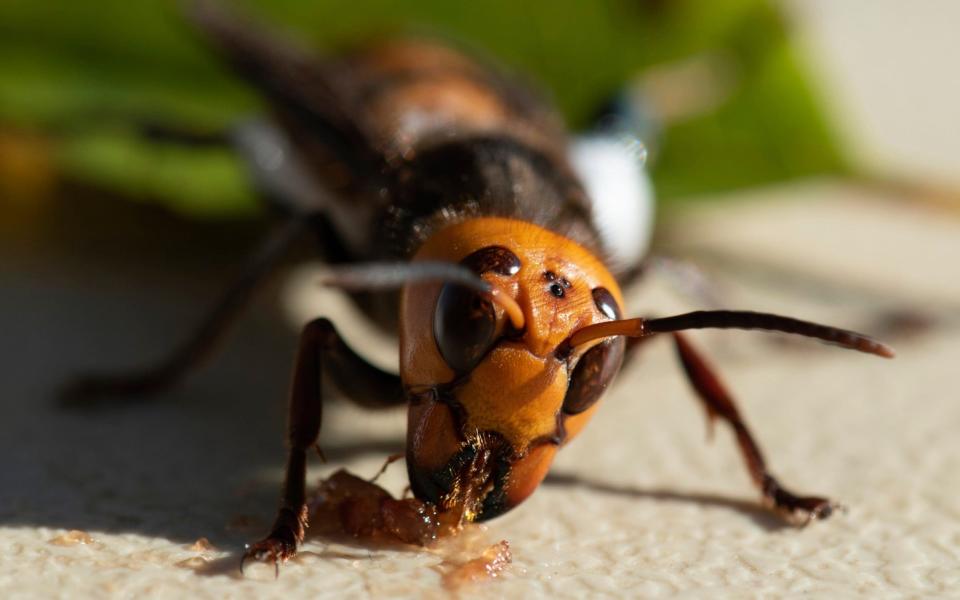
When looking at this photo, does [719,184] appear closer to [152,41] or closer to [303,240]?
[303,240]

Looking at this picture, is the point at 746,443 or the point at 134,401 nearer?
the point at 746,443

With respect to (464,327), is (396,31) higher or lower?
higher

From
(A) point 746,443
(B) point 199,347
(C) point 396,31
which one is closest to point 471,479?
(A) point 746,443

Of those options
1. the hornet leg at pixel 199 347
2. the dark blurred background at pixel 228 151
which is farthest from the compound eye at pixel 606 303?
the dark blurred background at pixel 228 151

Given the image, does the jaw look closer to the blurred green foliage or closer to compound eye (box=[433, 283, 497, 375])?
compound eye (box=[433, 283, 497, 375])

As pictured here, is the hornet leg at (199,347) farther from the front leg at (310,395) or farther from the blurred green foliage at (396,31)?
the blurred green foliage at (396,31)

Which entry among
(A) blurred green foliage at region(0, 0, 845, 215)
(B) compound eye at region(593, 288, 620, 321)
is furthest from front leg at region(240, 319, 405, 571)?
(A) blurred green foliage at region(0, 0, 845, 215)

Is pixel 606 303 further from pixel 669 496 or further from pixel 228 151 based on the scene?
pixel 228 151
